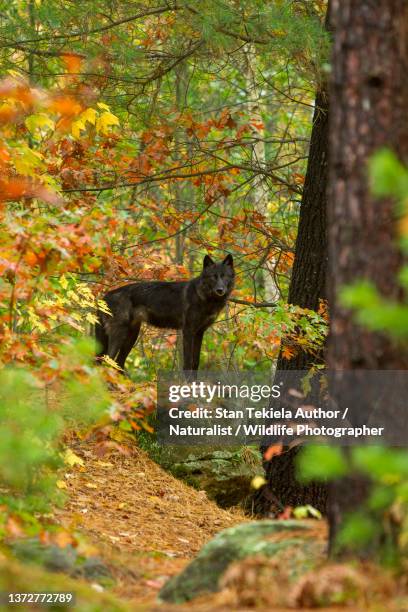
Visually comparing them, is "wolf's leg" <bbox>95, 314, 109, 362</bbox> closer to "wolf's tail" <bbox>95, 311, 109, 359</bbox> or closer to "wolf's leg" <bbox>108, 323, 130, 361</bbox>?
"wolf's tail" <bbox>95, 311, 109, 359</bbox>

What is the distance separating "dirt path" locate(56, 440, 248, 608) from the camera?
5520mm

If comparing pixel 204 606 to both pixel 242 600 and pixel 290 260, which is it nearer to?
pixel 242 600

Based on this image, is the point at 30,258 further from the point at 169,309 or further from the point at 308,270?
the point at 169,309

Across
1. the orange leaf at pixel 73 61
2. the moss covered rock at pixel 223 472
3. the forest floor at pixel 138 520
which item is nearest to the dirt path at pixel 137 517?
the forest floor at pixel 138 520

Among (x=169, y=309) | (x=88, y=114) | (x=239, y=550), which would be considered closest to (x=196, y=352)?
(x=169, y=309)

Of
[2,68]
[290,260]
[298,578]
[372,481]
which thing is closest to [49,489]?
[298,578]

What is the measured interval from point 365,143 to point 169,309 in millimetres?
8065

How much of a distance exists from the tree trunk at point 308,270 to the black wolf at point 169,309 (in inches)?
94.9

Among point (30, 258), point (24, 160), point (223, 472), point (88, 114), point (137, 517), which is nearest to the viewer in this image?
point (30, 258)

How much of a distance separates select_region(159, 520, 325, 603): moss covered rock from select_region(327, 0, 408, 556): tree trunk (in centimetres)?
46

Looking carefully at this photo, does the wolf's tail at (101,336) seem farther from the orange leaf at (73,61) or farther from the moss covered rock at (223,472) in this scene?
the orange leaf at (73,61)

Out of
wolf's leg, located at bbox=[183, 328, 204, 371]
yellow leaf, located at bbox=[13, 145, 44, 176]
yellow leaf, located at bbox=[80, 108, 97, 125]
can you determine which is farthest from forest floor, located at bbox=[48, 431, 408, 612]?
yellow leaf, located at bbox=[80, 108, 97, 125]

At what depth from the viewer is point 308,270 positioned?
359 inches

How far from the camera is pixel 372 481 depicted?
417 cm
